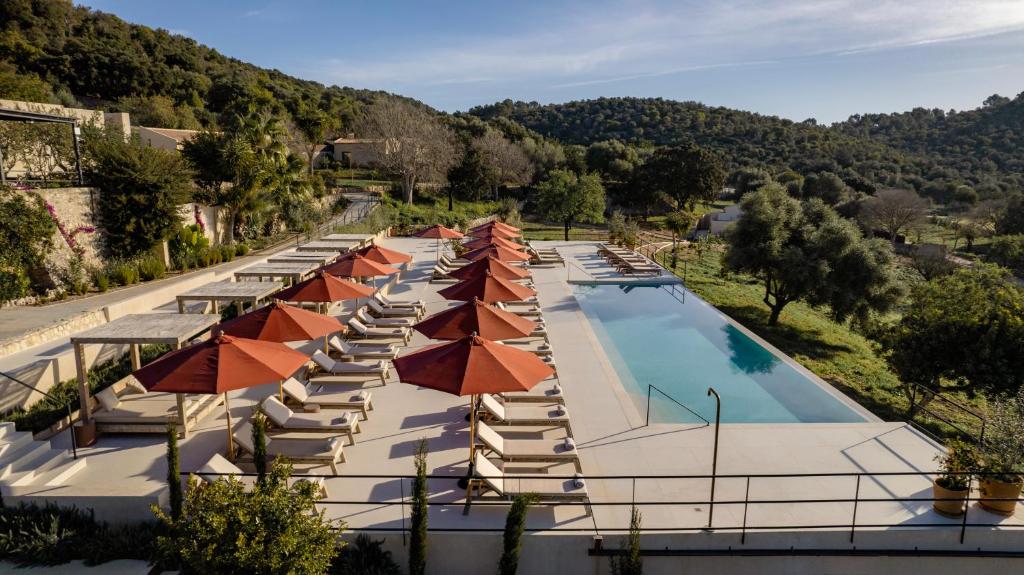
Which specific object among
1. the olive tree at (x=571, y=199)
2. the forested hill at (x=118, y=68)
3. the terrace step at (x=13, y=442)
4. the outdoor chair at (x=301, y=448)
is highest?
the forested hill at (x=118, y=68)

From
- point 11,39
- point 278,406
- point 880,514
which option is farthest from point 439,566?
point 11,39

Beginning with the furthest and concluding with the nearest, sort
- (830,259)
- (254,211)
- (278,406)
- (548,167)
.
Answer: (548,167) < (254,211) < (830,259) < (278,406)

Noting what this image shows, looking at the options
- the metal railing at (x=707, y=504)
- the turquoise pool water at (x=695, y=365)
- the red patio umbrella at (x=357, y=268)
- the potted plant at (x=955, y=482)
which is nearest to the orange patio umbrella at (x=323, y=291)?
the red patio umbrella at (x=357, y=268)

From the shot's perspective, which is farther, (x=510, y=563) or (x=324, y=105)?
(x=324, y=105)

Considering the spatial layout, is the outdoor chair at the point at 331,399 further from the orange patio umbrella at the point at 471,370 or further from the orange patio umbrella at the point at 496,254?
the orange patio umbrella at the point at 496,254

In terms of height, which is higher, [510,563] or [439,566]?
[510,563]

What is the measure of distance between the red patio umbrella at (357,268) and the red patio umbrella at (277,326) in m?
3.96

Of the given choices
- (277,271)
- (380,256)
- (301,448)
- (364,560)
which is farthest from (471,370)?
(277,271)

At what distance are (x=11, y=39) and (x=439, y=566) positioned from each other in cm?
6107

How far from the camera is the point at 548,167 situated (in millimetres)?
57750

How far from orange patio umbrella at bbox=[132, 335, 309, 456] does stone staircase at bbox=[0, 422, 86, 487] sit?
58.4 inches

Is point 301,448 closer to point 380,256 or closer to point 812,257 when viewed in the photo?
point 380,256

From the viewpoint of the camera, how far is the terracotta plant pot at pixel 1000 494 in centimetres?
672

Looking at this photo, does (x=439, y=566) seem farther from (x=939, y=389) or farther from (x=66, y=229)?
(x=66, y=229)
